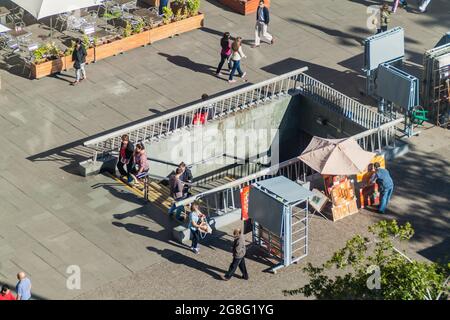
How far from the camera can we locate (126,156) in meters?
30.5

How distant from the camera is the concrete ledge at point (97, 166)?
30.7 m

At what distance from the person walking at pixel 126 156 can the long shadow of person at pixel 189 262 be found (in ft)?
10.2

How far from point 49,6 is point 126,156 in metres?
7.69

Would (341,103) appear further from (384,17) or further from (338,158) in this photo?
(338,158)

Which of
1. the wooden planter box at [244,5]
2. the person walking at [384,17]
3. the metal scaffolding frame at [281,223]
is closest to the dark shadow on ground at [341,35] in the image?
the person walking at [384,17]

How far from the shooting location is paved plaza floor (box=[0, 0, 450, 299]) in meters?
27.2

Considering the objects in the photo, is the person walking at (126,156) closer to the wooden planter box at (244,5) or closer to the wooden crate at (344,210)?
the wooden crate at (344,210)

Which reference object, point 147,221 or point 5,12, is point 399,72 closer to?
point 147,221

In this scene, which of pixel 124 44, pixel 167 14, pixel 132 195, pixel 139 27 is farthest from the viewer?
pixel 167 14

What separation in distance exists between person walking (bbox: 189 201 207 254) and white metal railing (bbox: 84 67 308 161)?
13.9ft

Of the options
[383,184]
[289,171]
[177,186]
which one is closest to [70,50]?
[177,186]

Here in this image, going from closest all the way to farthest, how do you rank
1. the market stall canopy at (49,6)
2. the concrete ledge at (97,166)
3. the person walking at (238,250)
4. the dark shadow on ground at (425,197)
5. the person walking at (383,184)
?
1. the person walking at (238,250)
2. the dark shadow on ground at (425,197)
3. the person walking at (383,184)
4. the concrete ledge at (97,166)
5. the market stall canopy at (49,6)
